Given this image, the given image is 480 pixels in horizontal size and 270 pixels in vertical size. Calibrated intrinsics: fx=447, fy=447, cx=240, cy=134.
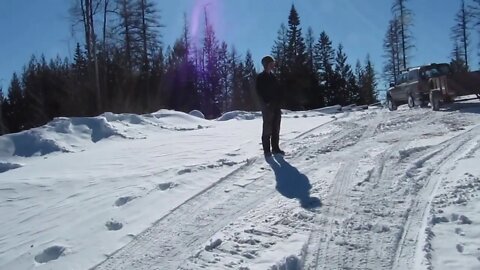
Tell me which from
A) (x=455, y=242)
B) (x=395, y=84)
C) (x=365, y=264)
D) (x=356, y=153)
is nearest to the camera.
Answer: (x=365, y=264)

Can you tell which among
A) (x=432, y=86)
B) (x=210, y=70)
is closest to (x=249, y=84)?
(x=210, y=70)

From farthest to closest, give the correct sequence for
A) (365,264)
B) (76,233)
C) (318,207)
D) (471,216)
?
(318,207), (76,233), (471,216), (365,264)

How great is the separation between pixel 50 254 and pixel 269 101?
503 cm

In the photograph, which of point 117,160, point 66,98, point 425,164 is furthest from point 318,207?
point 66,98

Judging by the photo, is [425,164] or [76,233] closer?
[76,233]

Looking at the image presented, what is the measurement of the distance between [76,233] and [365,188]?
12.2ft

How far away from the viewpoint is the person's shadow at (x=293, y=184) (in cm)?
573

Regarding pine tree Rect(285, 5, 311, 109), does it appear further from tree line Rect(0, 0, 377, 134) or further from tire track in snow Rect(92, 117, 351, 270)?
tire track in snow Rect(92, 117, 351, 270)

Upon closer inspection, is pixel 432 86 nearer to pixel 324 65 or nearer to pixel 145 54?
pixel 145 54

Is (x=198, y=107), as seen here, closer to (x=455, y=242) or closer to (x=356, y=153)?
(x=356, y=153)

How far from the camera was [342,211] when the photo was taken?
5.27m

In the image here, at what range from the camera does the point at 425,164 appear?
281 inches

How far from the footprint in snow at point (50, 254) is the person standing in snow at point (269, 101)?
4600mm

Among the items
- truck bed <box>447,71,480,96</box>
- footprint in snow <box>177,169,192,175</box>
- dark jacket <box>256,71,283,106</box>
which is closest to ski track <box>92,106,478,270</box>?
footprint in snow <box>177,169,192,175</box>
